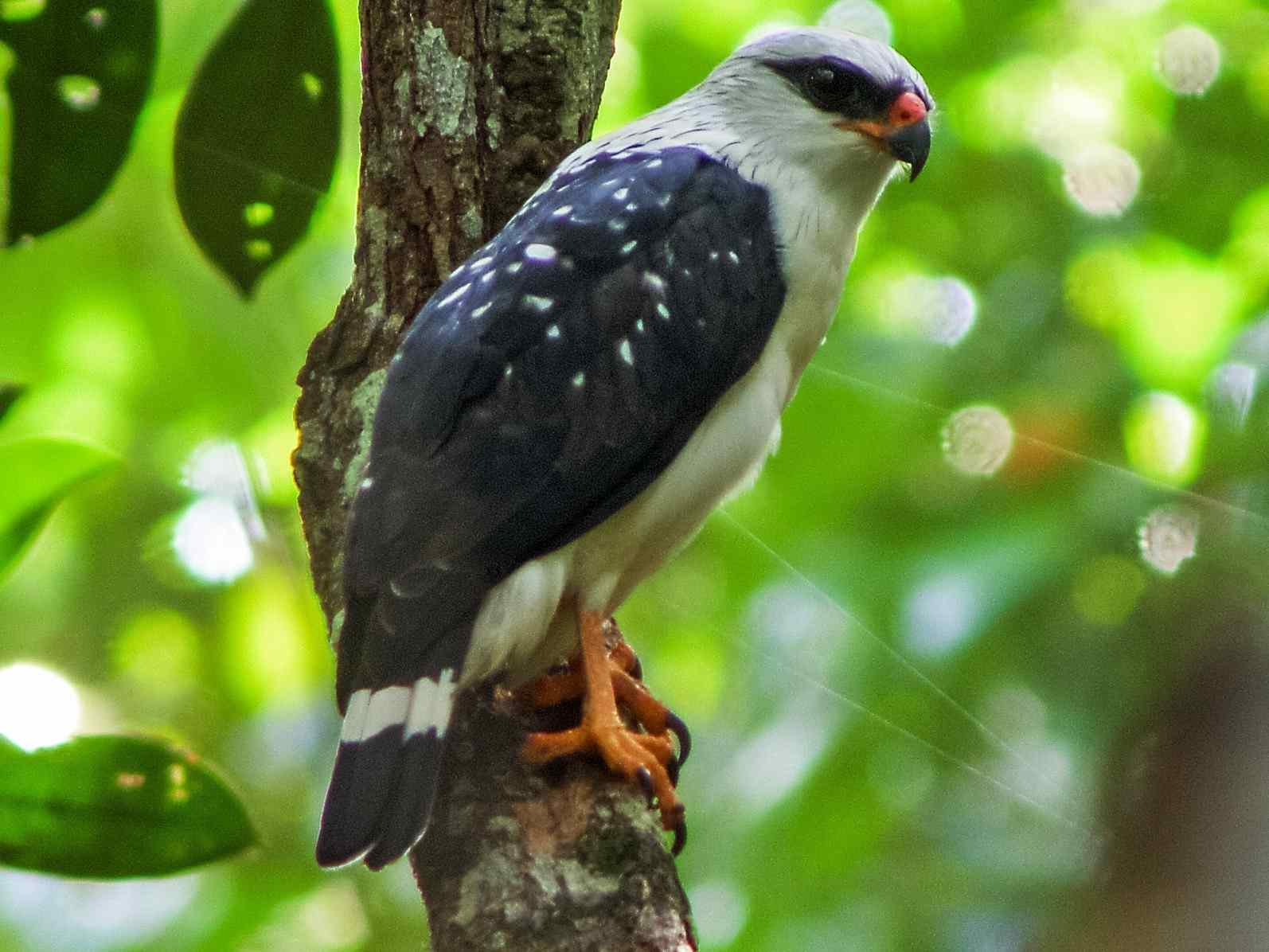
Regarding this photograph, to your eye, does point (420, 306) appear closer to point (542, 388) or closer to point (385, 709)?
point (542, 388)

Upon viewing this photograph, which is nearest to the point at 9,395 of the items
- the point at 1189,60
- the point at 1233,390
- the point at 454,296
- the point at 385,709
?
the point at 454,296

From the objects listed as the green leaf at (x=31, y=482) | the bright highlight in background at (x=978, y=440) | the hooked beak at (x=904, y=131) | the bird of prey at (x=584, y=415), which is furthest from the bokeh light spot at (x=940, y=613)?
the green leaf at (x=31, y=482)

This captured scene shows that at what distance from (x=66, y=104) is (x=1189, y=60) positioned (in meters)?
3.63

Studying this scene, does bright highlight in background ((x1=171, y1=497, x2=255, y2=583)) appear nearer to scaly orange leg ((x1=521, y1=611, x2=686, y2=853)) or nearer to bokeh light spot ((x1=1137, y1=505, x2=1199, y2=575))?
scaly orange leg ((x1=521, y1=611, x2=686, y2=853))

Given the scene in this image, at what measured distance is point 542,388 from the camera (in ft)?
8.62

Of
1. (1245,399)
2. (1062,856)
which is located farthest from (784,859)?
(1245,399)

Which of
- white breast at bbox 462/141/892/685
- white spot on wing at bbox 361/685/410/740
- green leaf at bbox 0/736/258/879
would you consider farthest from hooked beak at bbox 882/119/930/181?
green leaf at bbox 0/736/258/879

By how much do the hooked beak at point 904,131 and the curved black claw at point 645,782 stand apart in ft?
4.35

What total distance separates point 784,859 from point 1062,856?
0.86 m

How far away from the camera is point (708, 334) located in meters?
2.73

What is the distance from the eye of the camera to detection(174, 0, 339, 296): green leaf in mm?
3168

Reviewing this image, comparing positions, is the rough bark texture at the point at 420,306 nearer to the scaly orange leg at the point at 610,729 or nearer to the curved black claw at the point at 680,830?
the scaly orange leg at the point at 610,729

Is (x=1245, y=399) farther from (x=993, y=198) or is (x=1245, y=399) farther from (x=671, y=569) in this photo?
(x=671, y=569)

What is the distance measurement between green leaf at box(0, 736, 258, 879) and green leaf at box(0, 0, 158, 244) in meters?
1.12
